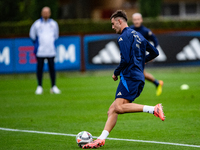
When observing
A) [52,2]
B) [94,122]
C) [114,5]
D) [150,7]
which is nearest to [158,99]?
[94,122]

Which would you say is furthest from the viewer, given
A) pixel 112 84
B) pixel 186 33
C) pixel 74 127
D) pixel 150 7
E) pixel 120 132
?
pixel 150 7

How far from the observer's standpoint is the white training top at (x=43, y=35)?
12.9 m

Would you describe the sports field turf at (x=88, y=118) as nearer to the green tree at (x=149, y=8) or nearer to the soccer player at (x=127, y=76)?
the soccer player at (x=127, y=76)

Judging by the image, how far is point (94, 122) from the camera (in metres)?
8.06

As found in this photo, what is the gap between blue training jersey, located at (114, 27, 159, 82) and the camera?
5938 millimetres

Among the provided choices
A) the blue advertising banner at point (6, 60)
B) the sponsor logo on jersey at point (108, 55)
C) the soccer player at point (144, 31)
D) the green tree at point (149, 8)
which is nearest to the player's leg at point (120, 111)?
the soccer player at point (144, 31)

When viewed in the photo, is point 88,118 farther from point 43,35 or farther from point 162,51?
point 162,51

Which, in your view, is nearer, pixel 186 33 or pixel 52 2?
pixel 186 33

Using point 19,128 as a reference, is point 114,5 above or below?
above

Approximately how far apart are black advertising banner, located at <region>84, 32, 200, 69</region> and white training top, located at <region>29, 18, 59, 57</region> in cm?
673

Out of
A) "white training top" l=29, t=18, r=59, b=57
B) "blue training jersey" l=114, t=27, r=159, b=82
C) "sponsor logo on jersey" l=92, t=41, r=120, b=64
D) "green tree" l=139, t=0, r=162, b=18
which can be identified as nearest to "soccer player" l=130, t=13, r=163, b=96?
"white training top" l=29, t=18, r=59, b=57

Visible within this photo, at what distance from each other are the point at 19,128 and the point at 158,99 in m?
4.50

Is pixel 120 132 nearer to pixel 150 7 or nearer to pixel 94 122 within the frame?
pixel 94 122

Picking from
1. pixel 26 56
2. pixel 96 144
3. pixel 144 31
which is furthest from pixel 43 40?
pixel 96 144
